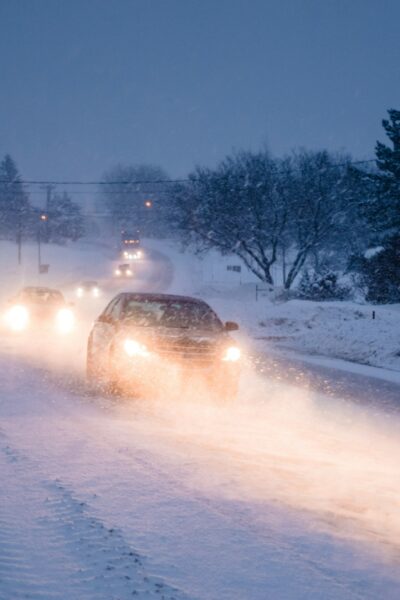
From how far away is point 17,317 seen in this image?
1009 inches

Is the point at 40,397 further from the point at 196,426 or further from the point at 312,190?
the point at 312,190

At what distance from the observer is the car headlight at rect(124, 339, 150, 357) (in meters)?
11.4

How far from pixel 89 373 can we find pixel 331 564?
8496 mm

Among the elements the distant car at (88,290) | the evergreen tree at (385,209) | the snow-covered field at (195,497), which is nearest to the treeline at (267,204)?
the evergreen tree at (385,209)

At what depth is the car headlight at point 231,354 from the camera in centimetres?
1168

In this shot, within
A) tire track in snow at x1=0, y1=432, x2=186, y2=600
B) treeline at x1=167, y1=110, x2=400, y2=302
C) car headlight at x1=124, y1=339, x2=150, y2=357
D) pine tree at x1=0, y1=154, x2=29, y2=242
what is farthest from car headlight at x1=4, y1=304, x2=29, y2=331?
pine tree at x1=0, y1=154, x2=29, y2=242

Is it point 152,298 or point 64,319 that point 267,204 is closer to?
point 64,319

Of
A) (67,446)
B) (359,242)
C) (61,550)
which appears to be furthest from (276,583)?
(359,242)

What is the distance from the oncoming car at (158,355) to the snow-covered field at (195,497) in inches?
15.3

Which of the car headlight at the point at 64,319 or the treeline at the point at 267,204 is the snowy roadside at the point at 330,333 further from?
the treeline at the point at 267,204

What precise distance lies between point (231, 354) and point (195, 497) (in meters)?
5.97

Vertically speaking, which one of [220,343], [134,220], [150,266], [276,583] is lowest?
[276,583]

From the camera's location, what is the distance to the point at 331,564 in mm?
4531

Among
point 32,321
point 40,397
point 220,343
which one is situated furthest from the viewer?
point 32,321
